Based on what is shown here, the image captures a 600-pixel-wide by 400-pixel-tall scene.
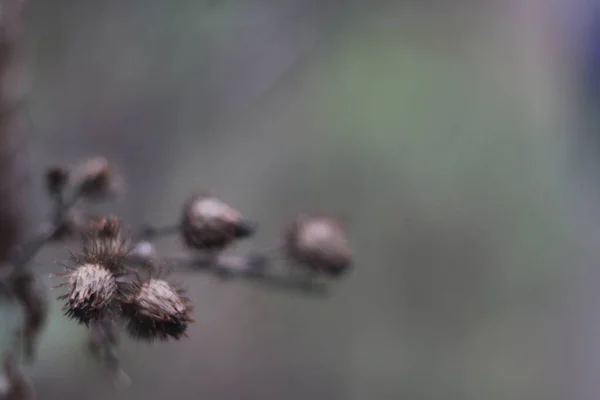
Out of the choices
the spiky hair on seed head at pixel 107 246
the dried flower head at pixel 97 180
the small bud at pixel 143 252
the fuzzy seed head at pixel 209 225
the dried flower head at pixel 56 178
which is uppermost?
the dried flower head at pixel 97 180

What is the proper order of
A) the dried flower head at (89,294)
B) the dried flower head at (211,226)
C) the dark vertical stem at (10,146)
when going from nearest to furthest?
the dried flower head at (89,294) < the dried flower head at (211,226) < the dark vertical stem at (10,146)

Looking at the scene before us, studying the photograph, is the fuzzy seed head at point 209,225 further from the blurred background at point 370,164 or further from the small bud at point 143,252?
the blurred background at point 370,164

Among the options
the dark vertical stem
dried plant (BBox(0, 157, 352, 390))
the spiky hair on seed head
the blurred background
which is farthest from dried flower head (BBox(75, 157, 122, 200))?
the blurred background

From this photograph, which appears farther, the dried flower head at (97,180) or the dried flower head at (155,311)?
the dried flower head at (97,180)

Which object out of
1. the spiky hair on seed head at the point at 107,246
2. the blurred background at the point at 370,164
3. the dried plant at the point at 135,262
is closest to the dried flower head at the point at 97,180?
the dried plant at the point at 135,262

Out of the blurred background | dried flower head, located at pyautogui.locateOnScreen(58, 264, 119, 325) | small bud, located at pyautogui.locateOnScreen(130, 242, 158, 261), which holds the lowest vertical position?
dried flower head, located at pyautogui.locateOnScreen(58, 264, 119, 325)

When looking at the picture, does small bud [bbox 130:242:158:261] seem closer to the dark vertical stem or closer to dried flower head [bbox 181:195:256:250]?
dried flower head [bbox 181:195:256:250]
